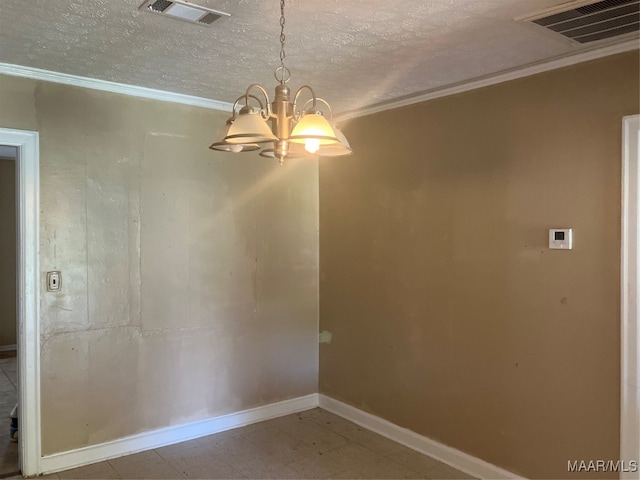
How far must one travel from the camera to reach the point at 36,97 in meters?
3.09

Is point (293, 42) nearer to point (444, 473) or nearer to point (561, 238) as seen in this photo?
point (561, 238)

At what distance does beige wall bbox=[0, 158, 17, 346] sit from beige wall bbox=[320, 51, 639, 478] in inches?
188

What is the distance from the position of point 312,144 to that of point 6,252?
628cm

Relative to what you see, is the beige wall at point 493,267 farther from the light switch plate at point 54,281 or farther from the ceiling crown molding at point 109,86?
the light switch plate at point 54,281

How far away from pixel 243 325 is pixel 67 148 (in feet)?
5.79

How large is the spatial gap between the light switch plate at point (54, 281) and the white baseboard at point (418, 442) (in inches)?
90.7

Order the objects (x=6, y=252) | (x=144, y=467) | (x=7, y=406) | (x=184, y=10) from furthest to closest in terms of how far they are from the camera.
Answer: (x=6, y=252) < (x=7, y=406) < (x=144, y=467) < (x=184, y=10)

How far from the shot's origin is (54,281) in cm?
316

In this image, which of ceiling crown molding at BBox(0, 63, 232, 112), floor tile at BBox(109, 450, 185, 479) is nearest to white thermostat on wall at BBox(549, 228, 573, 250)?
ceiling crown molding at BBox(0, 63, 232, 112)

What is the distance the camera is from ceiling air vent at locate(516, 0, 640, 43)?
2096 millimetres

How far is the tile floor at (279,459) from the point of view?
3.18 m

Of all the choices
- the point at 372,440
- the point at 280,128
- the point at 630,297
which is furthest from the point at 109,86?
the point at 630,297

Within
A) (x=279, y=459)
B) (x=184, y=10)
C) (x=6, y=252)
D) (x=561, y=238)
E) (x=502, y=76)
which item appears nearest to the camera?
(x=184, y=10)

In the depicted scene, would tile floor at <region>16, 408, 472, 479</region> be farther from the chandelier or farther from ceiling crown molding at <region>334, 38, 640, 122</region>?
ceiling crown molding at <region>334, 38, 640, 122</region>
